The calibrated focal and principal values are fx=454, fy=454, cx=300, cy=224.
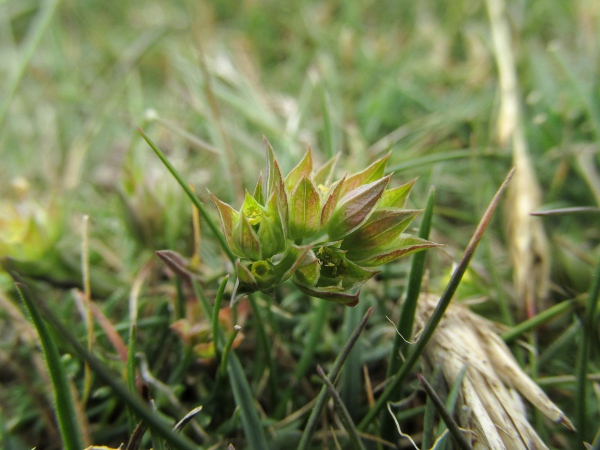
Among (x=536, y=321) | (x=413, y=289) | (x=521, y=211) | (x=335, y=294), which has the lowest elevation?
(x=536, y=321)

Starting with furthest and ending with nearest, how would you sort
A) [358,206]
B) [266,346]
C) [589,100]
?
1. [589,100]
2. [266,346]
3. [358,206]

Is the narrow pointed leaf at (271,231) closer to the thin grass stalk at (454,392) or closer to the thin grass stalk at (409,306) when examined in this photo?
the thin grass stalk at (409,306)

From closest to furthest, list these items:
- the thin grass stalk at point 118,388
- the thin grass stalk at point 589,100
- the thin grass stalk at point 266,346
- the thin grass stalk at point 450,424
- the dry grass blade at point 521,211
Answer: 1. the thin grass stalk at point 118,388
2. the thin grass stalk at point 450,424
3. the thin grass stalk at point 266,346
4. the dry grass blade at point 521,211
5. the thin grass stalk at point 589,100

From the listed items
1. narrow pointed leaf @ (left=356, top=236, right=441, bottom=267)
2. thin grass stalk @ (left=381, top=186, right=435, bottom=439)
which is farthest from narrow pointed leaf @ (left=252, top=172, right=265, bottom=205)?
thin grass stalk @ (left=381, top=186, right=435, bottom=439)

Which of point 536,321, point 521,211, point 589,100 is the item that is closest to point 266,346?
point 536,321

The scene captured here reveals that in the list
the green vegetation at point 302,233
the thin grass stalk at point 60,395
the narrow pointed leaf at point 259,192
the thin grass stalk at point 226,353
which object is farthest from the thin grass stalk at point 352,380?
the thin grass stalk at point 60,395

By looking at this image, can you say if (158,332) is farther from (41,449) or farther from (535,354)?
(535,354)

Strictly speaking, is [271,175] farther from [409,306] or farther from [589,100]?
[589,100]
